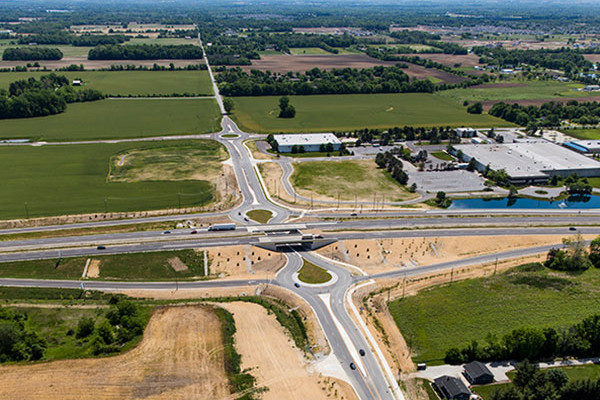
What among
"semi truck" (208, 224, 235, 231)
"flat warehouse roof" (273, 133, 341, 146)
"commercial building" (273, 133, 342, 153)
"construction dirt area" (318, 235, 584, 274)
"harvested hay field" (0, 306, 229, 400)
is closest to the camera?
"harvested hay field" (0, 306, 229, 400)

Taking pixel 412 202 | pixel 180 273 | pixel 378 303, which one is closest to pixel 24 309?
pixel 180 273

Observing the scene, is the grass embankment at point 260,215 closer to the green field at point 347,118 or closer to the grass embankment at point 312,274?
the grass embankment at point 312,274

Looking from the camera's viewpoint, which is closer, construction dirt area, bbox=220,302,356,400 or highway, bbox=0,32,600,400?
construction dirt area, bbox=220,302,356,400

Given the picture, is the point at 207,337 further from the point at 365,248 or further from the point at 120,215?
the point at 120,215

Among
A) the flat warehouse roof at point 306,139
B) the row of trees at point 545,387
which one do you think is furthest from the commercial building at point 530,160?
the row of trees at point 545,387

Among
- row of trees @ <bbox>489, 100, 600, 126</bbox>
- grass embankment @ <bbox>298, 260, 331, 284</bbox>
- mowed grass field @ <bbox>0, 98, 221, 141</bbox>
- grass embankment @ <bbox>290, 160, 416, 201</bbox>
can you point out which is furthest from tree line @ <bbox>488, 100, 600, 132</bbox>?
grass embankment @ <bbox>298, 260, 331, 284</bbox>

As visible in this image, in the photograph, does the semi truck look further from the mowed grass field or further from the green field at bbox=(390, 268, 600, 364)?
the mowed grass field

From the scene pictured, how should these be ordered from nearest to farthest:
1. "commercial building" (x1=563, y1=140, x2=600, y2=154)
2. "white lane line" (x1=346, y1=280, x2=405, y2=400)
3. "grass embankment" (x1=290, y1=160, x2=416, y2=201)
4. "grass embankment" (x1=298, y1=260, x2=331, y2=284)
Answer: "white lane line" (x1=346, y1=280, x2=405, y2=400)
"grass embankment" (x1=298, y1=260, x2=331, y2=284)
"grass embankment" (x1=290, y1=160, x2=416, y2=201)
"commercial building" (x1=563, y1=140, x2=600, y2=154)
